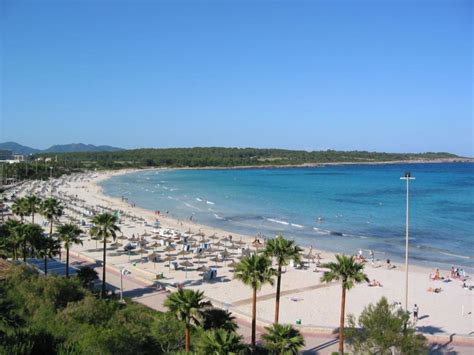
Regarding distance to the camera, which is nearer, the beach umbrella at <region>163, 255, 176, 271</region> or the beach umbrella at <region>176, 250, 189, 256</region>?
the beach umbrella at <region>163, 255, 176, 271</region>

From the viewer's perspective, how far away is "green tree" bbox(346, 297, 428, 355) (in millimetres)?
15750

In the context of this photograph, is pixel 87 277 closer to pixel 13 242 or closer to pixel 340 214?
pixel 13 242

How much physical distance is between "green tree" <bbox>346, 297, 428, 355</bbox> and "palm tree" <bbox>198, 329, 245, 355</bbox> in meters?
4.88

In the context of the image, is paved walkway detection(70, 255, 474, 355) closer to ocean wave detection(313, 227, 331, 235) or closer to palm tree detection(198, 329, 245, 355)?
palm tree detection(198, 329, 245, 355)

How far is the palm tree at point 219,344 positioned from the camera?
44.4ft

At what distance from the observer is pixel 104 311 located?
19.2 metres

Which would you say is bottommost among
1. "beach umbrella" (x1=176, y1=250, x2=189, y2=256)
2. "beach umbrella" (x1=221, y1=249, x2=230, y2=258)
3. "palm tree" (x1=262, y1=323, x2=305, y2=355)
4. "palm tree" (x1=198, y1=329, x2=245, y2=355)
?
"beach umbrella" (x1=176, y1=250, x2=189, y2=256)

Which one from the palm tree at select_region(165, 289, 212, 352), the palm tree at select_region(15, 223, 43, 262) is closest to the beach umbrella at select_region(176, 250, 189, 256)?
the palm tree at select_region(15, 223, 43, 262)

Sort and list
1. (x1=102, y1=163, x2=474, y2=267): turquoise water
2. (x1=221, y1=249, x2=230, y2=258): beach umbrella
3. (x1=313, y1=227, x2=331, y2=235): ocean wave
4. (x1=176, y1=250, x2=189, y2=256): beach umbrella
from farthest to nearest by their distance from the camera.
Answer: (x1=313, y1=227, x2=331, y2=235): ocean wave < (x1=102, y1=163, x2=474, y2=267): turquoise water < (x1=176, y1=250, x2=189, y2=256): beach umbrella < (x1=221, y1=249, x2=230, y2=258): beach umbrella

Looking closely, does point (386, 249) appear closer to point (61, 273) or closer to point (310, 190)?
point (61, 273)

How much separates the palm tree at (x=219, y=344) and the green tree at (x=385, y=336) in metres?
4.88

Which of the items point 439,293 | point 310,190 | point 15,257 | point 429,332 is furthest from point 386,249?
point 310,190

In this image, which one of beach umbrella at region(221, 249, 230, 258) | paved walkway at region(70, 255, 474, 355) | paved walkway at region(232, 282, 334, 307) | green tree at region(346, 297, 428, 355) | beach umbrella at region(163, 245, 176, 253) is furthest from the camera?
beach umbrella at region(163, 245, 176, 253)

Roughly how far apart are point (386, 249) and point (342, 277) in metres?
31.4
